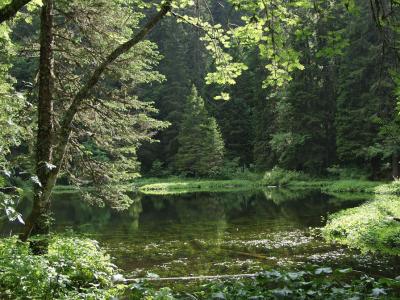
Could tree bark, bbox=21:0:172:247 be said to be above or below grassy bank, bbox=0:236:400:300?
above

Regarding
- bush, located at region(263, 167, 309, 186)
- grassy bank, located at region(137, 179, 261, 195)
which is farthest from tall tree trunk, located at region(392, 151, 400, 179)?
grassy bank, located at region(137, 179, 261, 195)

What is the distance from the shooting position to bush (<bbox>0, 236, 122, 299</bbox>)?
258 inches

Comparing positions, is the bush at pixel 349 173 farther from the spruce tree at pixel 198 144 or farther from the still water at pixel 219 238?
the spruce tree at pixel 198 144

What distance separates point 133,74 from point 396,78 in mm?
9247

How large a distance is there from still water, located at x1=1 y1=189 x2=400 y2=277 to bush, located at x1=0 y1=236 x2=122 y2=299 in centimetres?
67

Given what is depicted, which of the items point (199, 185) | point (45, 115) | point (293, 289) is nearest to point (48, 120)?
point (45, 115)

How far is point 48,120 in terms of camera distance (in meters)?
9.31

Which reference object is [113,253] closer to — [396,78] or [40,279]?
[40,279]

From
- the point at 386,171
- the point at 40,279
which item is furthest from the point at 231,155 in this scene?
the point at 40,279

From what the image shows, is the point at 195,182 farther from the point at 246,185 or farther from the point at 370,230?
the point at 370,230

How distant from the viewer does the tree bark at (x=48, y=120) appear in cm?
790

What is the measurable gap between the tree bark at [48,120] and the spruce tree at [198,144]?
134ft

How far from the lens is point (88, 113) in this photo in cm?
1202

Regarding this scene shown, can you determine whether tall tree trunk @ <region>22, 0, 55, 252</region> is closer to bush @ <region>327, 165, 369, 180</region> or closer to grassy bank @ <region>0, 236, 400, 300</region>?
grassy bank @ <region>0, 236, 400, 300</region>
